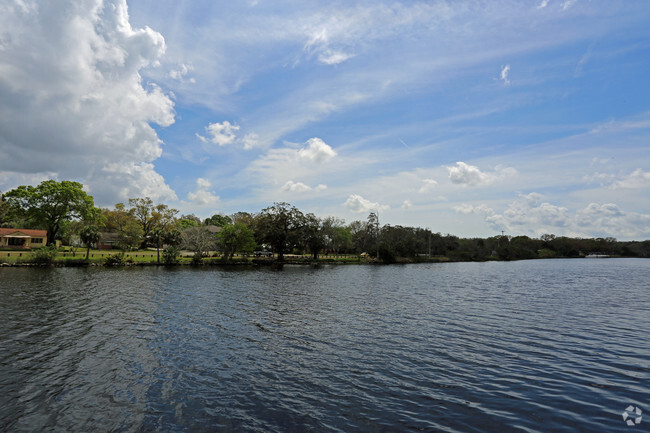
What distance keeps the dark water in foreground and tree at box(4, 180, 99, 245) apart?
6867 cm

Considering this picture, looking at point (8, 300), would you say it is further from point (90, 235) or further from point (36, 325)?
point (90, 235)

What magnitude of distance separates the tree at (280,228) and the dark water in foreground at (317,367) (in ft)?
207

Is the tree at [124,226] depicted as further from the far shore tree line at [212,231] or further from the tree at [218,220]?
the tree at [218,220]

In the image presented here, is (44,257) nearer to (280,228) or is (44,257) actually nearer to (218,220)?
(280,228)

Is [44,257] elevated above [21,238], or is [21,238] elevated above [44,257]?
[21,238]

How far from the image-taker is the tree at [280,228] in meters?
92.8

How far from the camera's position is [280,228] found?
94000 millimetres

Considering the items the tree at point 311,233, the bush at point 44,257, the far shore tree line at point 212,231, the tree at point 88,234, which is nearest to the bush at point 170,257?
the far shore tree line at point 212,231

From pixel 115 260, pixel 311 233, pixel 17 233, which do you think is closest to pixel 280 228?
pixel 311 233

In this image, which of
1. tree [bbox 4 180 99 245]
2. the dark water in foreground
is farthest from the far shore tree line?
the dark water in foreground

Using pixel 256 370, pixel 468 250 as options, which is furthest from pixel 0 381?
pixel 468 250

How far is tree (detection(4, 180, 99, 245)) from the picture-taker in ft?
259

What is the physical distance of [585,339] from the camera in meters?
19.8

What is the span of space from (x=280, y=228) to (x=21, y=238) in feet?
260
